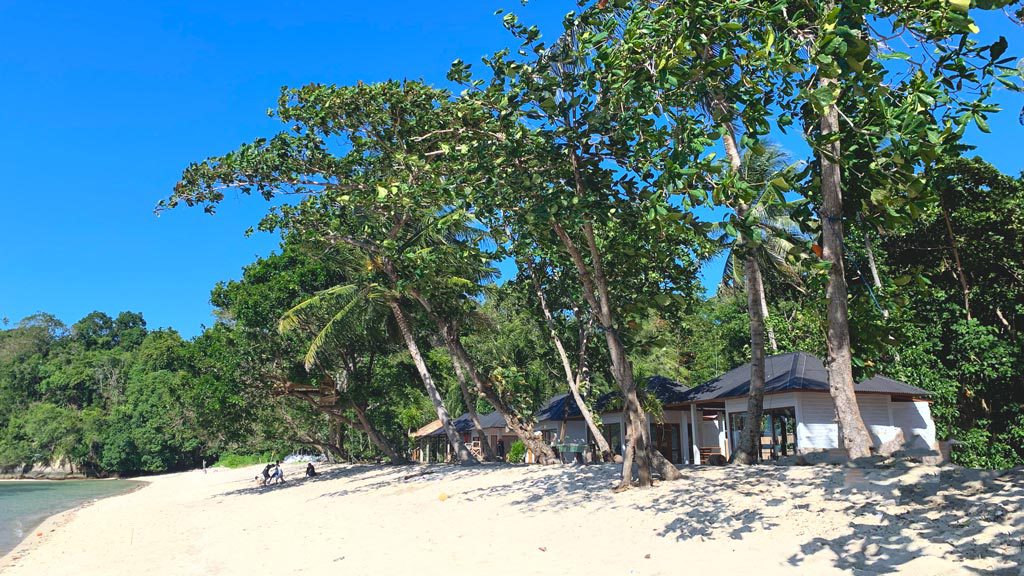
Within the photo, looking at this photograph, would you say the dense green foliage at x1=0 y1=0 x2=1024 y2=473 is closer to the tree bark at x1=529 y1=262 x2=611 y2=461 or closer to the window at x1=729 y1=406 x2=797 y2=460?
the tree bark at x1=529 y1=262 x2=611 y2=461

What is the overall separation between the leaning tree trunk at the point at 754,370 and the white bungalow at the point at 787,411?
318 cm

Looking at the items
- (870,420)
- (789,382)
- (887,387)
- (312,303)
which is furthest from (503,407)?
(887,387)

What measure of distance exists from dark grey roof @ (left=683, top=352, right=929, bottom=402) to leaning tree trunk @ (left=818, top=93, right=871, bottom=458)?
7.89 meters

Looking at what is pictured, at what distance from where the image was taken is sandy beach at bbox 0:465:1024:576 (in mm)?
5918

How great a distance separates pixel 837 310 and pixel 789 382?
8.70 m

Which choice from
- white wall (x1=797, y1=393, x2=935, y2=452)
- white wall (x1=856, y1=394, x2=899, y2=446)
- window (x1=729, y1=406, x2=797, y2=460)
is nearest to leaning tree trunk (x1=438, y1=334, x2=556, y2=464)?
window (x1=729, y1=406, x2=797, y2=460)

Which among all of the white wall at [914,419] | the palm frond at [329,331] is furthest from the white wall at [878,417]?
the palm frond at [329,331]

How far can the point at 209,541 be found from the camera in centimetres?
1305

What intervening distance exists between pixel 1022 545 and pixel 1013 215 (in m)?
14.5

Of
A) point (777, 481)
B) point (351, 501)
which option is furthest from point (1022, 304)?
point (351, 501)

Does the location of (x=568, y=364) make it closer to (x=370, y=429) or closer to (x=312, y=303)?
(x=312, y=303)

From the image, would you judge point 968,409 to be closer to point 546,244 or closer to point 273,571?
point 546,244

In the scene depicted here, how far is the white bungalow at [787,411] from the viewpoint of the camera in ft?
53.4

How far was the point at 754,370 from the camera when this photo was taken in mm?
11961
